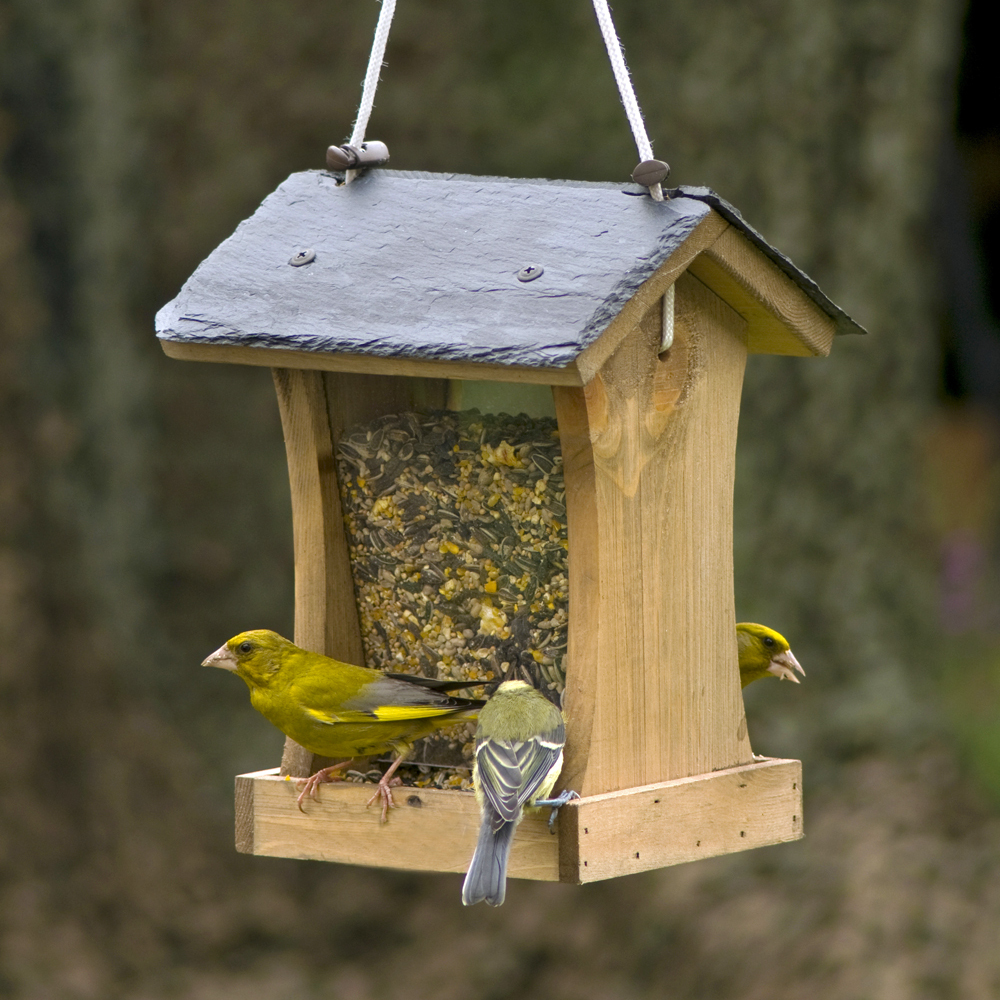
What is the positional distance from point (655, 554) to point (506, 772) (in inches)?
23.3

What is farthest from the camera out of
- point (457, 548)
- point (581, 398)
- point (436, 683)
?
point (457, 548)

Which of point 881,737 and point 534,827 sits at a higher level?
point 534,827

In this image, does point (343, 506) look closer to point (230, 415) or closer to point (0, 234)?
point (230, 415)

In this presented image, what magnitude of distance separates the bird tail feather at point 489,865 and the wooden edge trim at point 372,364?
837mm

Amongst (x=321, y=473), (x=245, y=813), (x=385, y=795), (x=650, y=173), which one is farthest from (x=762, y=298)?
(x=245, y=813)

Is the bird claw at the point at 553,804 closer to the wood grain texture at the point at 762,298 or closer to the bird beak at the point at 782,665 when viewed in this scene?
the bird beak at the point at 782,665

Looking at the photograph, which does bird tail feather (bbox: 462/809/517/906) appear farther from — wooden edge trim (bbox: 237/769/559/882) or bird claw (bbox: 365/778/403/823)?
bird claw (bbox: 365/778/403/823)

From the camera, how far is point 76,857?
685cm

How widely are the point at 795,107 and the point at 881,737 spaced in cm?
269

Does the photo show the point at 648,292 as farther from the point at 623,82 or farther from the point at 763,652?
the point at 763,652

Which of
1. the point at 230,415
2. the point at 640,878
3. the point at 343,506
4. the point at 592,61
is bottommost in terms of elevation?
the point at 640,878

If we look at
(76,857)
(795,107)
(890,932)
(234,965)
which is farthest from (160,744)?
(795,107)

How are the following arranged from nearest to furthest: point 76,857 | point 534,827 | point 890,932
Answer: point 534,827 < point 890,932 < point 76,857

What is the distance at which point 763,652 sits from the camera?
12.3ft
